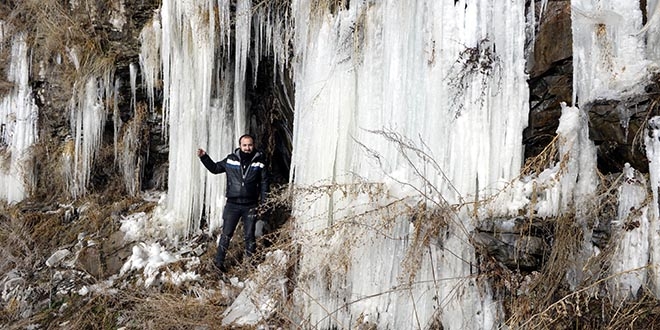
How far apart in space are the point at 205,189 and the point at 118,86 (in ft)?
6.81

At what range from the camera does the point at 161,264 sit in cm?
589

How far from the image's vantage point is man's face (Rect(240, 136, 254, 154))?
5.31 metres

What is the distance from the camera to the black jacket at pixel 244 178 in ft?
17.7

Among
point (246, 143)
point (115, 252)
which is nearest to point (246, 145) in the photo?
point (246, 143)

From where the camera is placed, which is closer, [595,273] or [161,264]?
[595,273]

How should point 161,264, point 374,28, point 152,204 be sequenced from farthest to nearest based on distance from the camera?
point 152,204
point 161,264
point 374,28

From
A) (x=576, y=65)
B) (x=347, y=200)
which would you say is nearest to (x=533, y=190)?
(x=576, y=65)

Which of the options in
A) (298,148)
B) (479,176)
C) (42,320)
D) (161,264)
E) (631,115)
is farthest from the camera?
(161,264)

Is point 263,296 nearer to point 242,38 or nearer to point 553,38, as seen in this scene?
point 242,38

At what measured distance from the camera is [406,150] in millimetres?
4145

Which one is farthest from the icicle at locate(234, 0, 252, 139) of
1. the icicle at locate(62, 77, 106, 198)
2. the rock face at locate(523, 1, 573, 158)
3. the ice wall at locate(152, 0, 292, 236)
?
the rock face at locate(523, 1, 573, 158)

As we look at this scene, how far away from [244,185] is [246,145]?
401mm

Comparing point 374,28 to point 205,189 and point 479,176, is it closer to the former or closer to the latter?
point 479,176

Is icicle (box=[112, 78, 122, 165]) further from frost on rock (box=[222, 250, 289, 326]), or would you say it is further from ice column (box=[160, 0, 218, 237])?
frost on rock (box=[222, 250, 289, 326])
